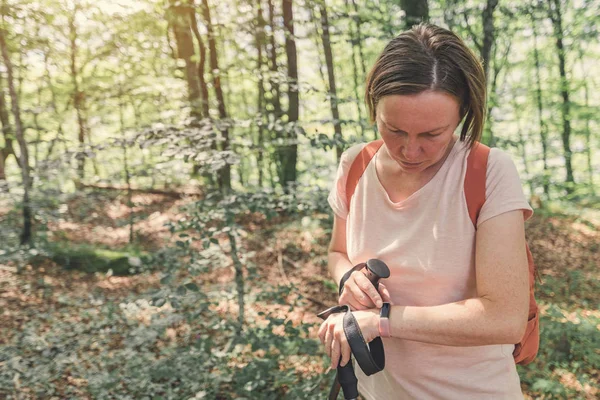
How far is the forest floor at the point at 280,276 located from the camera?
513cm

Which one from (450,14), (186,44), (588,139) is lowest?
(588,139)

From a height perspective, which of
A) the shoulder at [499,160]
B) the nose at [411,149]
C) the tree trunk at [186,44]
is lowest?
the shoulder at [499,160]

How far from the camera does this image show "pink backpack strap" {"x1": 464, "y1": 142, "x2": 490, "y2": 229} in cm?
103

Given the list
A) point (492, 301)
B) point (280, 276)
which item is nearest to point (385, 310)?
point (492, 301)

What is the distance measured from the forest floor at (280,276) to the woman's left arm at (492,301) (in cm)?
307

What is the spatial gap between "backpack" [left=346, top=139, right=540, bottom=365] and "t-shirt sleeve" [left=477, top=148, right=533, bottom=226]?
0.01m

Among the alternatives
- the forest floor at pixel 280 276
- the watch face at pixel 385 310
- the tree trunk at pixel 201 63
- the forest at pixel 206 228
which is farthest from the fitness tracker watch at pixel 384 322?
the tree trunk at pixel 201 63

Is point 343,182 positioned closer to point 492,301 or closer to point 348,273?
point 348,273

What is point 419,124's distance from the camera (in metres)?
1.06

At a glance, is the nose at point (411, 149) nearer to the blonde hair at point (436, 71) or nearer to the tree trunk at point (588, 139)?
the blonde hair at point (436, 71)

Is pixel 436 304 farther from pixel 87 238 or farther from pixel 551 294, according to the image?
pixel 87 238

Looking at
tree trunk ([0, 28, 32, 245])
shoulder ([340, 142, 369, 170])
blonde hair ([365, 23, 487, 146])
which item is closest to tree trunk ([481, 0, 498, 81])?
shoulder ([340, 142, 369, 170])

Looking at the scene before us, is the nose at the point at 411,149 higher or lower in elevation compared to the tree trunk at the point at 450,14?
lower

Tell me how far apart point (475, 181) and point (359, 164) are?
434mm
